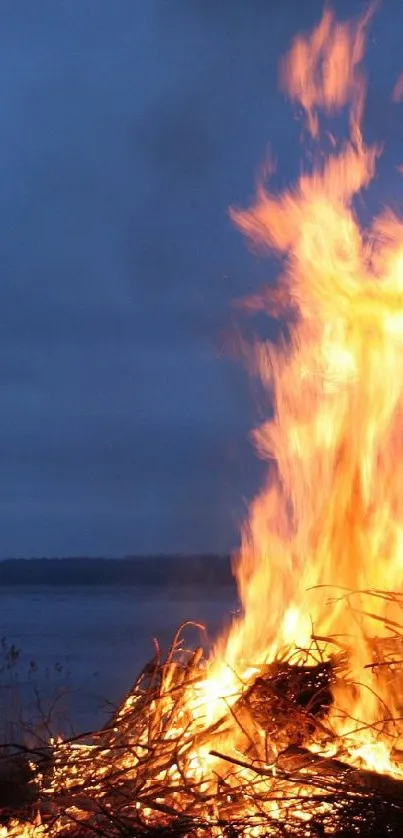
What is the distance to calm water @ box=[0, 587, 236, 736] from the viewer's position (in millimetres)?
8695

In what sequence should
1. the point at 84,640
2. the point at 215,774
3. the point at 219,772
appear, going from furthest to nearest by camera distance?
the point at 84,640
the point at 219,772
the point at 215,774

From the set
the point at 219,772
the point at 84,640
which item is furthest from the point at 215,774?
the point at 84,640

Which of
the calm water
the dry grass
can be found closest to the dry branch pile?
the dry grass

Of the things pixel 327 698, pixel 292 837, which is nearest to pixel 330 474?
pixel 327 698

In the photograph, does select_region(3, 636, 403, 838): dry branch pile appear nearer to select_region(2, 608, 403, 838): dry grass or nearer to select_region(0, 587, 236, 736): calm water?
select_region(2, 608, 403, 838): dry grass

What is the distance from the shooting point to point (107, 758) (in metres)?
5.45

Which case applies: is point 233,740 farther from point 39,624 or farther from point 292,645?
point 39,624

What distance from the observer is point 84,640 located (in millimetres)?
22578

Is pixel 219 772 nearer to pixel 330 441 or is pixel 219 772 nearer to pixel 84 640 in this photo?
pixel 330 441

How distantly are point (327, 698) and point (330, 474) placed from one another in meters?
1.56

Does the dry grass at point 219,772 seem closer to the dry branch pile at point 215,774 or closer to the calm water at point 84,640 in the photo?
the dry branch pile at point 215,774

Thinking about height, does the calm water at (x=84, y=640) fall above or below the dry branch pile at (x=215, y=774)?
above

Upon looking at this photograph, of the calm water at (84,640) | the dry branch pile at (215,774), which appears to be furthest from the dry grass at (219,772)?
the calm water at (84,640)

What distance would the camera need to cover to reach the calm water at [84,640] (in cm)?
870
